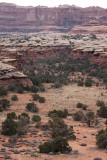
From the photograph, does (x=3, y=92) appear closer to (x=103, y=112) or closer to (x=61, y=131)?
(x=103, y=112)

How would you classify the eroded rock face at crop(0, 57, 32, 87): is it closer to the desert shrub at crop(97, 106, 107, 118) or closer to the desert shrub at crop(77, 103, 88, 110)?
the desert shrub at crop(77, 103, 88, 110)

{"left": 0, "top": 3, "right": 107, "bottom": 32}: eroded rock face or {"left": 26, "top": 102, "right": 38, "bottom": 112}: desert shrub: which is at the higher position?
{"left": 0, "top": 3, "right": 107, "bottom": 32}: eroded rock face

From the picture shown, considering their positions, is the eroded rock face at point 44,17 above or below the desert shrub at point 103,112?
above

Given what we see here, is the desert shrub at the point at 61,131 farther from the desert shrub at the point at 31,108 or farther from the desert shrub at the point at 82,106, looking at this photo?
the desert shrub at the point at 82,106

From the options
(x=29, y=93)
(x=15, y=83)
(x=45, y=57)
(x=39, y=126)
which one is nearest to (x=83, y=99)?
(x=29, y=93)

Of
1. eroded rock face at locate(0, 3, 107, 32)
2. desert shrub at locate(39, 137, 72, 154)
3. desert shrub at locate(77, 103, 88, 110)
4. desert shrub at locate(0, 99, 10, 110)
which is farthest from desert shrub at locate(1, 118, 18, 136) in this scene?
eroded rock face at locate(0, 3, 107, 32)

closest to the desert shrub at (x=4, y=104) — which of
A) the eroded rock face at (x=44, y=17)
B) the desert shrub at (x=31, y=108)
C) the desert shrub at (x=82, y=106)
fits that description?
the desert shrub at (x=31, y=108)

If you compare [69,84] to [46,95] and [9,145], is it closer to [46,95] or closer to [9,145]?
[46,95]

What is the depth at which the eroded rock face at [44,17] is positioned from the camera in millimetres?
120875

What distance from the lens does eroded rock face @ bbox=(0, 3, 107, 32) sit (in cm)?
12088

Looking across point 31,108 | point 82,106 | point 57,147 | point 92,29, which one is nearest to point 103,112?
point 82,106

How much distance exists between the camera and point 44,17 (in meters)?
129

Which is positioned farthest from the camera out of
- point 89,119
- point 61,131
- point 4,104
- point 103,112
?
point 4,104

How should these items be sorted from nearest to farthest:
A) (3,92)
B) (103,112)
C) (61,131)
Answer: (61,131)
(103,112)
(3,92)
